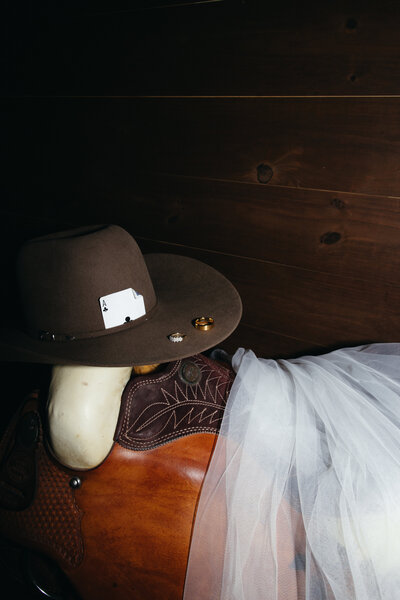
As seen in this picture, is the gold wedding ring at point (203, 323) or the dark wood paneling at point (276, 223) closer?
the gold wedding ring at point (203, 323)

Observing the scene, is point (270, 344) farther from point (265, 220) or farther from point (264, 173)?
point (264, 173)

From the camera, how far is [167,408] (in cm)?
82

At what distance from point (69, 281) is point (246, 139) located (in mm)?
653

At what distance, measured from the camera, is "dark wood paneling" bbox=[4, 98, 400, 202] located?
3.47ft

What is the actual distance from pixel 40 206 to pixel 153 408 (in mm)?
1103

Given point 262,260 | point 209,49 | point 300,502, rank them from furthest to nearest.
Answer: point 262,260 → point 209,49 → point 300,502

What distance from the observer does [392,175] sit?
41.2 inches

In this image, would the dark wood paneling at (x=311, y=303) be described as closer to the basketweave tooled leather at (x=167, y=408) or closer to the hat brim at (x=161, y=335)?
the hat brim at (x=161, y=335)

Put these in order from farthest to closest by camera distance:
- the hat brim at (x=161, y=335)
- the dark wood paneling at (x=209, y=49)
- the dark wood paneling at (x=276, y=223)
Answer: the dark wood paneling at (x=276, y=223) < the dark wood paneling at (x=209, y=49) < the hat brim at (x=161, y=335)

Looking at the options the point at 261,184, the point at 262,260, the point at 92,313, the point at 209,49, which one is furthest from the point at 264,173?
the point at 92,313

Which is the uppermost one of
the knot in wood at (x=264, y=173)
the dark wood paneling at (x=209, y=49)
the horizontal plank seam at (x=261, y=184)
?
the dark wood paneling at (x=209, y=49)

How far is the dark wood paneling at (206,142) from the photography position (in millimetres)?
1059

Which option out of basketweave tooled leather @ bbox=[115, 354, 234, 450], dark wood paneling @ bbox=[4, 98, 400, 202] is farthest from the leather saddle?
dark wood paneling @ bbox=[4, 98, 400, 202]

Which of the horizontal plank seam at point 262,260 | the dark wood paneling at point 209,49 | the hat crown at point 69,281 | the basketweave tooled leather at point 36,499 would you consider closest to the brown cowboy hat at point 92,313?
the hat crown at point 69,281
